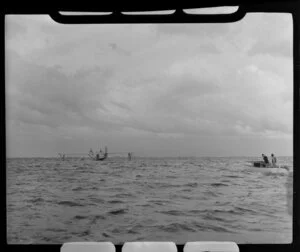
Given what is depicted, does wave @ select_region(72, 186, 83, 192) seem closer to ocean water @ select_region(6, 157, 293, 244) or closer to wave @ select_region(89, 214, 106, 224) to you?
ocean water @ select_region(6, 157, 293, 244)

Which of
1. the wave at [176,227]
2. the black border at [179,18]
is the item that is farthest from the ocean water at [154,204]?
the black border at [179,18]

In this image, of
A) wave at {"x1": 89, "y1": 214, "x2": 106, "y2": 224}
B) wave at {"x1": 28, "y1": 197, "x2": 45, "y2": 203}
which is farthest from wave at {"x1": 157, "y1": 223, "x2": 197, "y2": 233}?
wave at {"x1": 28, "y1": 197, "x2": 45, "y2": 203}

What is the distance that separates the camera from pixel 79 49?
388 cm

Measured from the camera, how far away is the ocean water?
12.7 ft

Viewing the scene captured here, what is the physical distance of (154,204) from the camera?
3934mm

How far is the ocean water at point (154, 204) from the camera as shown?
12.7ft

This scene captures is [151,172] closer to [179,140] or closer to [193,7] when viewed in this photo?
[179,140]

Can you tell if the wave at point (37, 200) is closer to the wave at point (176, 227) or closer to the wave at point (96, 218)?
the wave at point (96, 218)

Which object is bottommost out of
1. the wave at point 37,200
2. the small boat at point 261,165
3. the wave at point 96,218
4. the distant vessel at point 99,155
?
the wave at point 96,218

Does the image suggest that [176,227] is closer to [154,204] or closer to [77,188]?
[154,204]


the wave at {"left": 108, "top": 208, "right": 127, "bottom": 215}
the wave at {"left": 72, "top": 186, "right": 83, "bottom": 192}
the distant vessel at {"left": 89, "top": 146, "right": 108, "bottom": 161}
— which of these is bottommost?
the wave at {"left": 108, "top": 208, "right": 127, "bottom": 215}

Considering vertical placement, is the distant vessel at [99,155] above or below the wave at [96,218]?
above

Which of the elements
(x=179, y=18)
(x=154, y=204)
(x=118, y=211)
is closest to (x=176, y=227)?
(x=154, y=204)

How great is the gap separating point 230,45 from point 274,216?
5.23 feet
